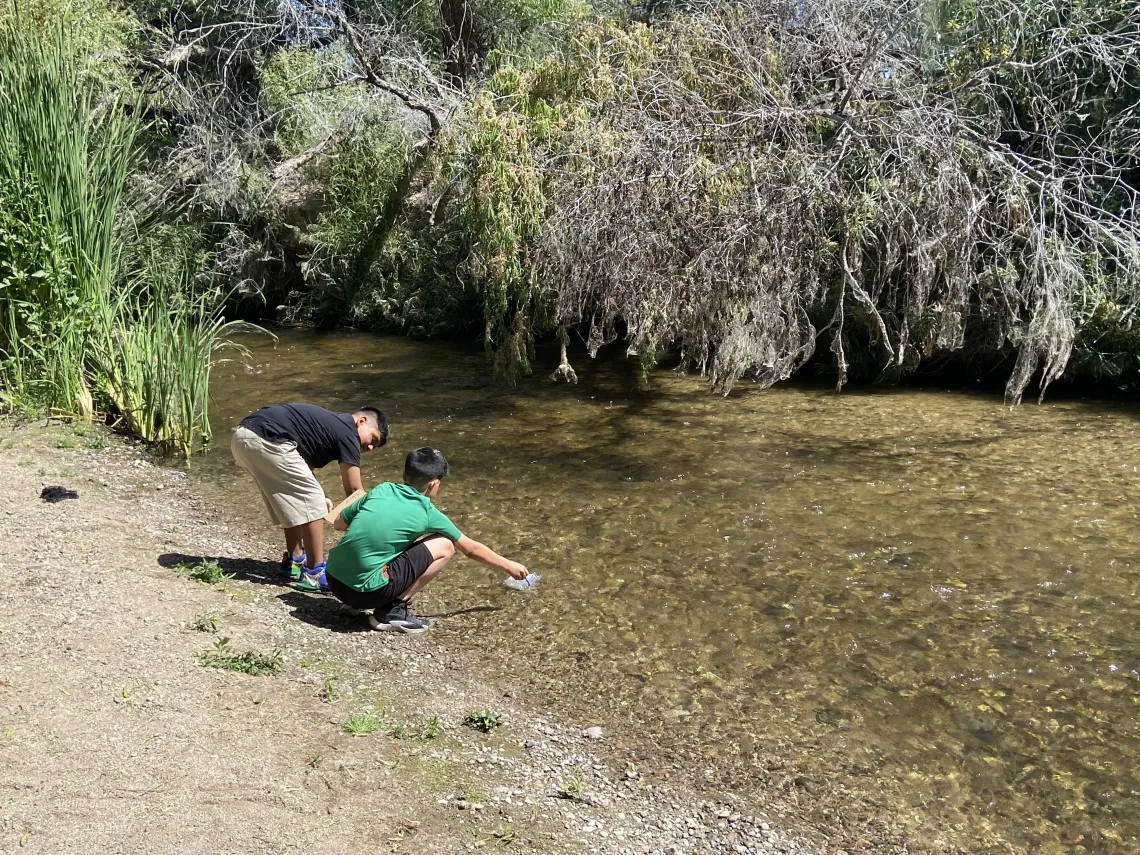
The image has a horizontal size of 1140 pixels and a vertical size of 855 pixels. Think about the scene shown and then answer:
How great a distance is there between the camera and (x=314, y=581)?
6.02 metres

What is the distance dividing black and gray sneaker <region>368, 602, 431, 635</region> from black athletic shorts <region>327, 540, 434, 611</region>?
0.20 ft

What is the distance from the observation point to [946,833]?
13.0 feet

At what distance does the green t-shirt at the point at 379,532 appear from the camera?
530 centimetres

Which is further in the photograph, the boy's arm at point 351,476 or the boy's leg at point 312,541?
the boy's leg at point 312,541

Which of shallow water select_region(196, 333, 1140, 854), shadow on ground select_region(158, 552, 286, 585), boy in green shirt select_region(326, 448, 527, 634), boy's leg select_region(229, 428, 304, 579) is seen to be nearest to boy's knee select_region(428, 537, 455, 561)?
boy in green shirt select_region(326, 448, 527, 634)

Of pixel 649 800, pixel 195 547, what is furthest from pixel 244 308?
pixel 649 800

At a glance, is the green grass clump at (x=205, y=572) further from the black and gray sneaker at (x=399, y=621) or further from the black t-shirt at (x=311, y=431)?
the black and gray sneaker at (x=399, y=621)

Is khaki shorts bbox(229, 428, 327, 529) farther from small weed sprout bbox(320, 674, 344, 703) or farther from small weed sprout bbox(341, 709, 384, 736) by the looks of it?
small weed sprout bbox(341, 709, 384, 736)

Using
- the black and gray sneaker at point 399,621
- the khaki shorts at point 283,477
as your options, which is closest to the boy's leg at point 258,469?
the khaki shorts at point 283,477

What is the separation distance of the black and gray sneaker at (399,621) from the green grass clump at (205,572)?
41.0 inches

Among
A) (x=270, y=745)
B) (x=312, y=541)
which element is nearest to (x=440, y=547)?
(x=312, y=541)

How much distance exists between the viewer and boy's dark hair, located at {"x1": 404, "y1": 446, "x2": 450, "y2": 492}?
5.41 metres

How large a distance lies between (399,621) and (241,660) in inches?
40.7

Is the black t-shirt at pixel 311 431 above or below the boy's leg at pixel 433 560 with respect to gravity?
above
